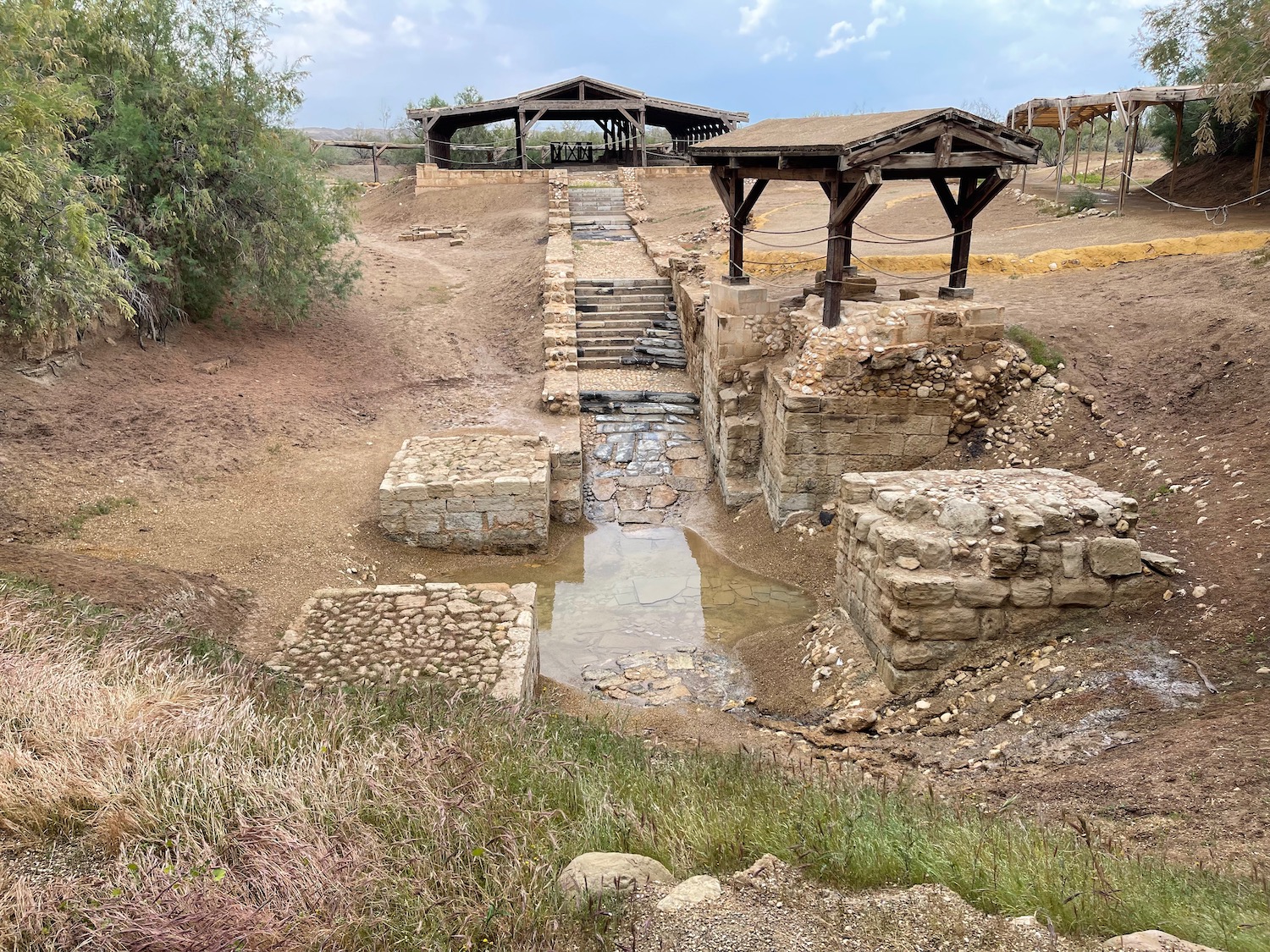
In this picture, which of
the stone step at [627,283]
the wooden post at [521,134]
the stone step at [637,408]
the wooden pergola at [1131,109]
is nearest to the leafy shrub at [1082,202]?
the wooden pergola at [1131,109]

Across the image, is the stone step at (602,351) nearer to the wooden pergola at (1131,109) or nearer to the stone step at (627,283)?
the stone step at (627,283)

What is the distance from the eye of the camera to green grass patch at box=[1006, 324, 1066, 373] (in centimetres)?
896

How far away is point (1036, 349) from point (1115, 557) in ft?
13.9

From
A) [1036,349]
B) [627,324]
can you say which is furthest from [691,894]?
[627,324]

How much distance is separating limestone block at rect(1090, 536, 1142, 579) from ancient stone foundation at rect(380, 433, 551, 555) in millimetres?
5568

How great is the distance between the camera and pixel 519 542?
9.37 m

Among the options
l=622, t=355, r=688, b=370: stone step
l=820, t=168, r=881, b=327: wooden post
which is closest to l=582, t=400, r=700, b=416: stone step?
l=622, t=355, r=688, b=370: stone step

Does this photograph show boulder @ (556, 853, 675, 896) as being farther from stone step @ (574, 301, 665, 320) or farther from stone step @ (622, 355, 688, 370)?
stone step @ (574, 301, 665, 320)

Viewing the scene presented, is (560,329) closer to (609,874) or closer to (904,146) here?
(904,146)

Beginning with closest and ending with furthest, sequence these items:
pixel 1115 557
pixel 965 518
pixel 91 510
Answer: pixel 1115 557 → pixel 965 518 → pixel 91 510

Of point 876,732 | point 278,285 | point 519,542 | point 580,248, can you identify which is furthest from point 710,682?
point 580,248

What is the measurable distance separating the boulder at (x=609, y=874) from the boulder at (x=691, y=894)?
0.10m

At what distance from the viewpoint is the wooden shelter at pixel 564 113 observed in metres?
26.4

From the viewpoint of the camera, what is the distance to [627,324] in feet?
49.6
